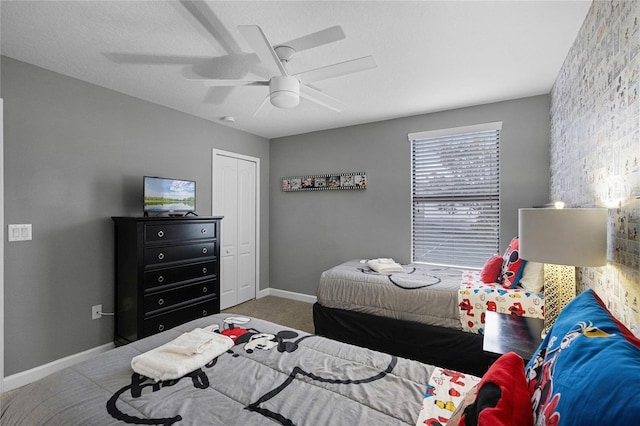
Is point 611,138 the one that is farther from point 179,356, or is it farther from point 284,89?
point 179,356

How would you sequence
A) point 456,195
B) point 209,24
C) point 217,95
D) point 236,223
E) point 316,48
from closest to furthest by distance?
point 209,24 → point 316,48 → point 217,95 → point 456,195 → point 236,223

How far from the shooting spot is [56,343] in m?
2.64

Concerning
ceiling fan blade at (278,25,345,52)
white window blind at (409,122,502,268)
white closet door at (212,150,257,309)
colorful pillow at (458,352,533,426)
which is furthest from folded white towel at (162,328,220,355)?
white window blind at (409,122,502,268)

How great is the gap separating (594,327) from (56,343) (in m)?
3.65

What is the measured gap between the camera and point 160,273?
2859 millimetres

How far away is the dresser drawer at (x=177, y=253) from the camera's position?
2.79m

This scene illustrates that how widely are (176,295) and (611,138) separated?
11.4 ft

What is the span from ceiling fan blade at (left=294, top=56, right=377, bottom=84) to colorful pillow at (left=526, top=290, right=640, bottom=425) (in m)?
1.66

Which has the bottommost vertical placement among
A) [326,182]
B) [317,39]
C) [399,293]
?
[399,293]

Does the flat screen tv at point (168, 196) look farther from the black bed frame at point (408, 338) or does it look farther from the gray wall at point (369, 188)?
the black bed frame at point (408, 338)

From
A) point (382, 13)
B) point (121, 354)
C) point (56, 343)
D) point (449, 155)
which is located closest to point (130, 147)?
point (56, 343)

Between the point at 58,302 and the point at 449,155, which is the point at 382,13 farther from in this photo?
the point at 58,302

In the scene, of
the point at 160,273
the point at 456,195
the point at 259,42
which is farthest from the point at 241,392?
the point at 456,195

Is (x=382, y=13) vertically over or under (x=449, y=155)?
over
